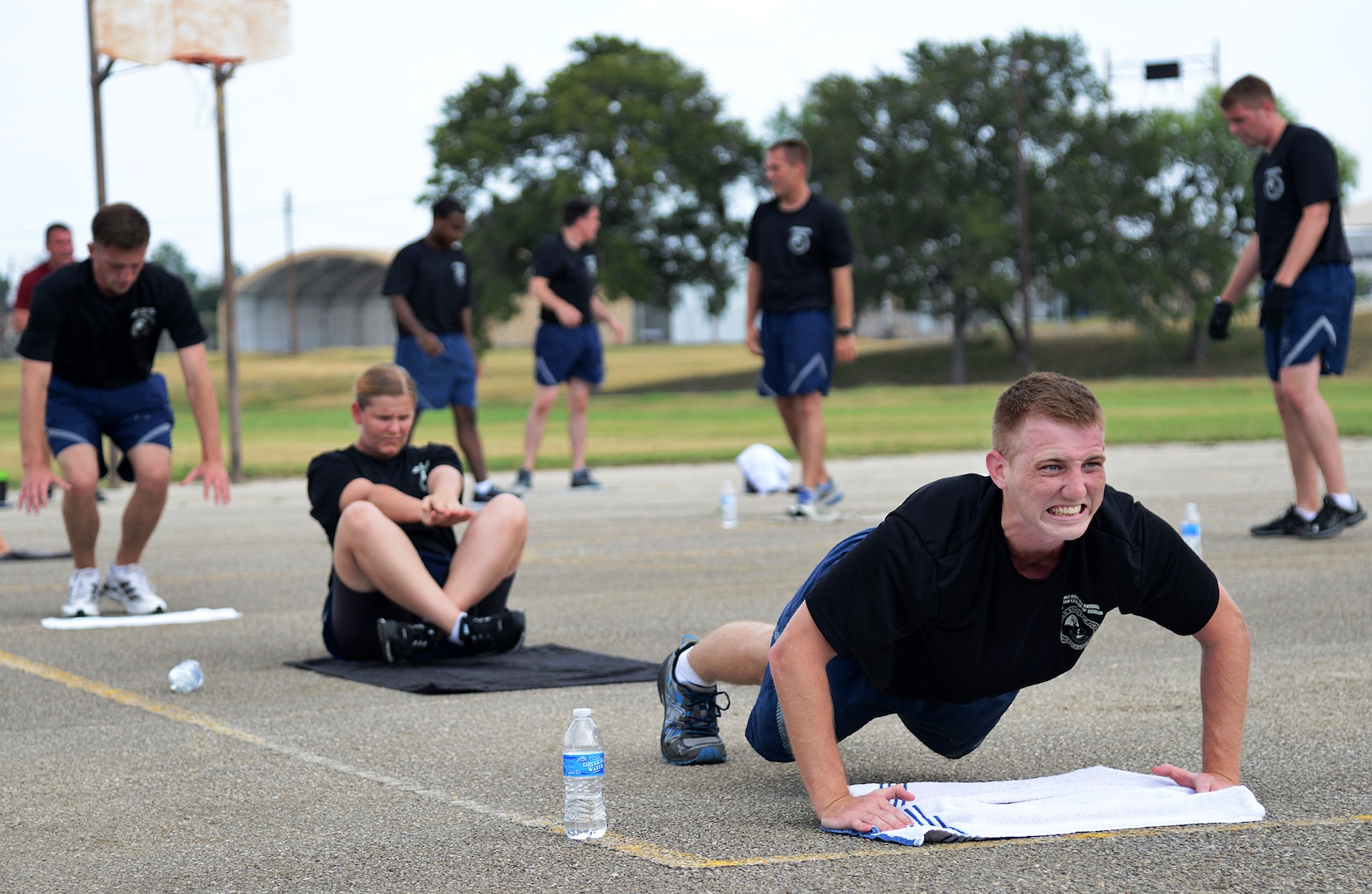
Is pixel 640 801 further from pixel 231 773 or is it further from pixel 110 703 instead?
pixel 110 703

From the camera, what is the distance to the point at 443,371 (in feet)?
44.4

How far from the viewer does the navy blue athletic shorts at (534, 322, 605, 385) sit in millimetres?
14766

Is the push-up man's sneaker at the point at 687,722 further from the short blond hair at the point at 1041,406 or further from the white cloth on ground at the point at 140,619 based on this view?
the white cloth on ground at the point at 140,619

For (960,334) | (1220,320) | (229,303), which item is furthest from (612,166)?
(1220,320)

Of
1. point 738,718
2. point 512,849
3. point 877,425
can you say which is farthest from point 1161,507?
point 877,425

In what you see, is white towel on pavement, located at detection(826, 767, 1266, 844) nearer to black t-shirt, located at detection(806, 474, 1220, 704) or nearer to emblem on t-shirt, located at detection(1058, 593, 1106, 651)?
black t-shirt, located at detection(806, 474, 1220, 704)

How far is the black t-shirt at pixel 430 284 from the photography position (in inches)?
531

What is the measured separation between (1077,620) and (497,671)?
9.78 feet

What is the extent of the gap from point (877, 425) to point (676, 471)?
10.7 m

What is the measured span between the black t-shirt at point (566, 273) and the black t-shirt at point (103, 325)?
22.9ft

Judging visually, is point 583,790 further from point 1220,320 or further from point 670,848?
point 1220,320

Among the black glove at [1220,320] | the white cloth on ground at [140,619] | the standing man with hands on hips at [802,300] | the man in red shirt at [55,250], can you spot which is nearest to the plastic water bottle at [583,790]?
the white cloth on ground at [140,619]

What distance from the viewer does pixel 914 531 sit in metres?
3.48

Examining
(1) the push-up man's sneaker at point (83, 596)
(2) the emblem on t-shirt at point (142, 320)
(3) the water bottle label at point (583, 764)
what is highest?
(2) the emblem on t-shirt at point (142, 320)
